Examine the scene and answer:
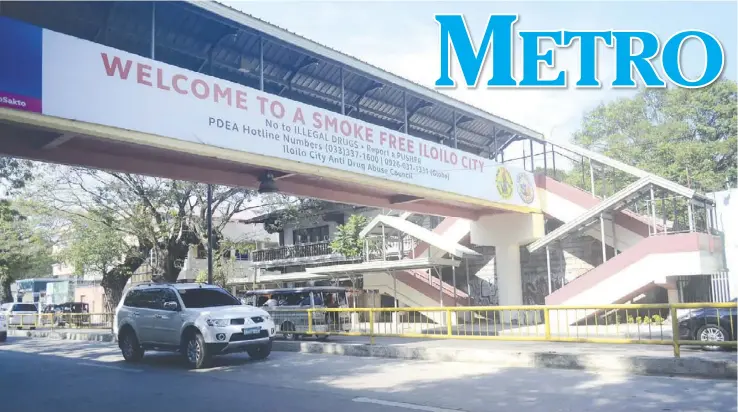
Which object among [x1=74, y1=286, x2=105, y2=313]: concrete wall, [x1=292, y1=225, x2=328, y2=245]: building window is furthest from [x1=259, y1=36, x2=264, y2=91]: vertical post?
[x1=74, y1=286, x2=105, y2=313]: concrete wall

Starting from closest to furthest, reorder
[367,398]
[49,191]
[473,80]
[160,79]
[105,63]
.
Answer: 1. [367,398]
2. [105,63]
3. [160,79]
4. [473,80]
5. [49,191]

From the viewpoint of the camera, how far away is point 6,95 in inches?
392

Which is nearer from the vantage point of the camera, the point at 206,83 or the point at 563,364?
the point at 563,364

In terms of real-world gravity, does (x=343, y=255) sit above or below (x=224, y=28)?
below

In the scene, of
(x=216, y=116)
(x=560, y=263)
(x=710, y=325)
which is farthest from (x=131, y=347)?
(x=560, y=263)

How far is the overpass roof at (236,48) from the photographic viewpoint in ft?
45.1

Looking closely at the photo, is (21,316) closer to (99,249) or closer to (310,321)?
(99,249)

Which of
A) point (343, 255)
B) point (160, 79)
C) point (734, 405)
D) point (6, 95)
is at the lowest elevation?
point (734, 405)

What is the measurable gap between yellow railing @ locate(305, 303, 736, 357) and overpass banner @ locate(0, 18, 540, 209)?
165 inches

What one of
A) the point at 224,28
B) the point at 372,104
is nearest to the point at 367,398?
the point at 224,28

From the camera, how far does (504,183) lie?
22.0 meters

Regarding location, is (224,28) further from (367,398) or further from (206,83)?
(367,398)

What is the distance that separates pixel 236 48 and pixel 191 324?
7.34 metres

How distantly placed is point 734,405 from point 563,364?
3.87 meters
